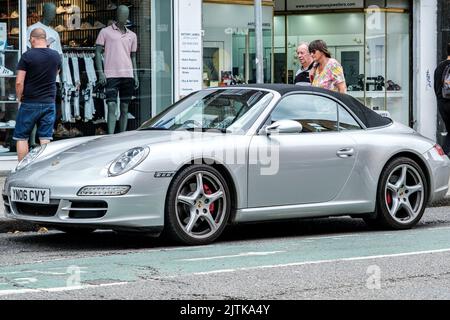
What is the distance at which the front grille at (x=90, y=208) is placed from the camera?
337 inches

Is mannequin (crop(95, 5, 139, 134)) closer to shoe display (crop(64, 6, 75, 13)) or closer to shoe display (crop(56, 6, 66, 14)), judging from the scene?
shoe display (crop(64, 6, 75, 13))

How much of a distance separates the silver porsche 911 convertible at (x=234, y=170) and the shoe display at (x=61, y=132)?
5.72 meters

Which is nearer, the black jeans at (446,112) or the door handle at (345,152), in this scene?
the door handle at (345,152)

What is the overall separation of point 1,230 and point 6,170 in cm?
481

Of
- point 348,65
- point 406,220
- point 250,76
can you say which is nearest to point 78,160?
point 406,220

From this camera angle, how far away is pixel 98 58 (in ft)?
52.1

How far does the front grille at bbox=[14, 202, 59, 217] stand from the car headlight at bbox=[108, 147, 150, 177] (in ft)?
1.78

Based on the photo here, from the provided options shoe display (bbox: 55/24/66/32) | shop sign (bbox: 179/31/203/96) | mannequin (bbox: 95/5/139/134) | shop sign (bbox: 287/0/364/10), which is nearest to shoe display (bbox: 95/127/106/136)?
mannequin (bbox: 95/5/139/134)

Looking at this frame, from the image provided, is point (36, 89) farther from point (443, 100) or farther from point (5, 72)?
point (443, 100)

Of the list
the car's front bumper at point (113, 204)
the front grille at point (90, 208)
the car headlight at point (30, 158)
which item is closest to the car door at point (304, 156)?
the car's front bumper at point (113, 204)

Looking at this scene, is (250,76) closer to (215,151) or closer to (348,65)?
(348,65)

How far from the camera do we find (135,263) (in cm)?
798

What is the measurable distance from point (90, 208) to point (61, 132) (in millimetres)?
7106

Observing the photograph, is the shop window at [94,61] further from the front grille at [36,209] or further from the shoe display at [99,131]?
the front grille at [36,209]
